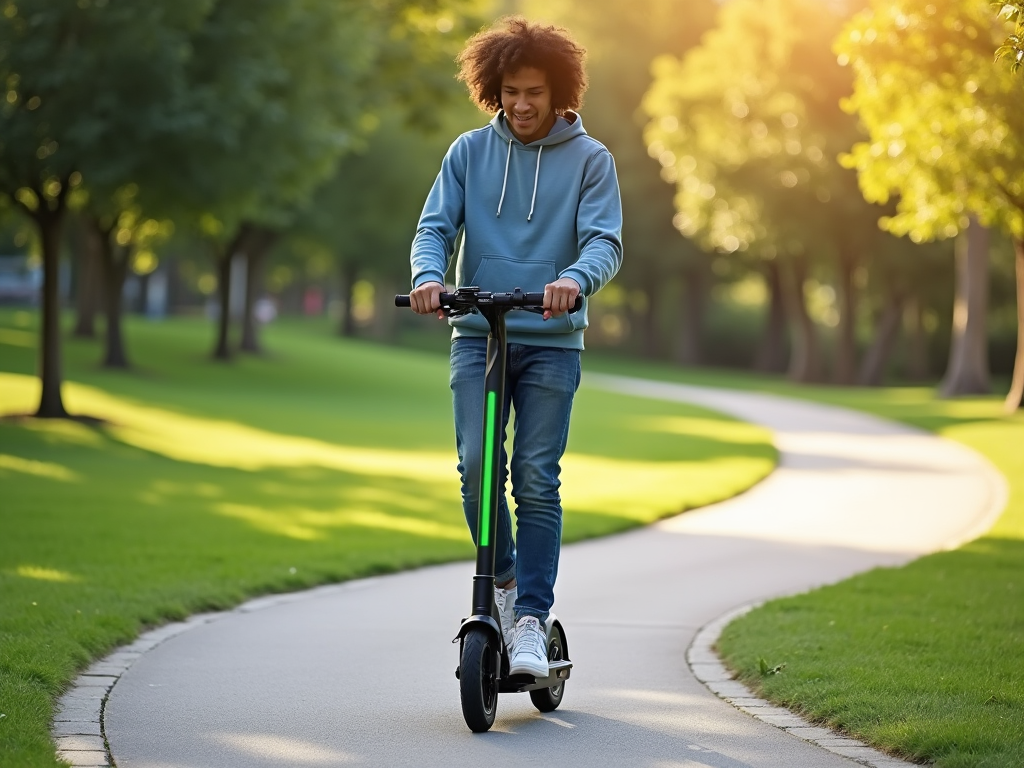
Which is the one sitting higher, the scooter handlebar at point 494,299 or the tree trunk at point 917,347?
the scooter handlebar at point 494,299

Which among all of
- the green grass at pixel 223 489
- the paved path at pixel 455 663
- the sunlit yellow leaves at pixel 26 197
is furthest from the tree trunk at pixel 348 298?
the paved path at pixel 455 663

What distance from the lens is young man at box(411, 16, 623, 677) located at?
5.59m

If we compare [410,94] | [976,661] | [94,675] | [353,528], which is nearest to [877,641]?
[976,661]

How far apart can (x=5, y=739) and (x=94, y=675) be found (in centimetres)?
145

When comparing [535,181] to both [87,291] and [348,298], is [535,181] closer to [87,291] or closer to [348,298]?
[87,291]

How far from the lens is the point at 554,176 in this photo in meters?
5.73

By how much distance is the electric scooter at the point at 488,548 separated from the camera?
17.0 ft

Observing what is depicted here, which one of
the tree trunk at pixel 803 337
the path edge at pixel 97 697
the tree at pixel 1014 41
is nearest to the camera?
the path edge at pixel 97 697

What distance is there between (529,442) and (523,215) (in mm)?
842

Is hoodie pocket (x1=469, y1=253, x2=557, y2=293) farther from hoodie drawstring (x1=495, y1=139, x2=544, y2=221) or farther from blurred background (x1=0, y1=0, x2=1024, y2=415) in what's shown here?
blurred background (x1=0, y1=0, x2=1024, y2=415)

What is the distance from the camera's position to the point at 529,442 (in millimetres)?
5641

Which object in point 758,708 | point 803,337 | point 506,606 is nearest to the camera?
point 506,606

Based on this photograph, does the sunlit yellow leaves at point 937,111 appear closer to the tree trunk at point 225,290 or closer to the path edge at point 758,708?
the path edge at point 758,708

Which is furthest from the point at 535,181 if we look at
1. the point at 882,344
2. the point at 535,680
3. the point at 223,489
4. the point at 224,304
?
the point at 882,344
